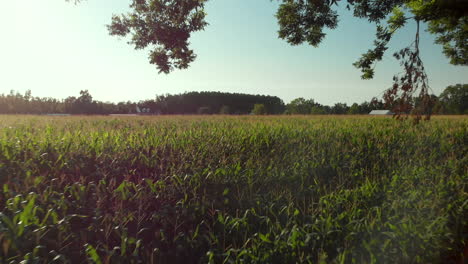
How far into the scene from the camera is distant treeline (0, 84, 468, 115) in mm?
77625

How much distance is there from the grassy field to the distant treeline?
94.1ft

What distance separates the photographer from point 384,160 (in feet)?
27.1

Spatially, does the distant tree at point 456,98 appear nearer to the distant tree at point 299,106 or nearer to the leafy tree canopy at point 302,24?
the distant tree at point 299,106

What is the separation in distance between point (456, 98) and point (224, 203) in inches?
4705

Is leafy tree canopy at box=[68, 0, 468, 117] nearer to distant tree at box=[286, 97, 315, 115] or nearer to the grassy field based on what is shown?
the grassy field

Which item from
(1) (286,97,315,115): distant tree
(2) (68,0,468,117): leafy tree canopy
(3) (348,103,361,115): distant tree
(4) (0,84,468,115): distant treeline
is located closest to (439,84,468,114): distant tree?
(4) (0,84,468,115): distant treeline

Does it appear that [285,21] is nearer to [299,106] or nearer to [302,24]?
[302,24]

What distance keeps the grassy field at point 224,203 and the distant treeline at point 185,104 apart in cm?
2868

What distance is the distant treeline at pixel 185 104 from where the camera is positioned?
77.6 m

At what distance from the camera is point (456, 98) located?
336ft

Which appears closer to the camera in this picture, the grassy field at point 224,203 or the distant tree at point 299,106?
the grassy field at point 224,203

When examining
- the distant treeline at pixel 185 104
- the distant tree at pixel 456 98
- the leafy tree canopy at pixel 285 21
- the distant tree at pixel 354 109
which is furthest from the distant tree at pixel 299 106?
the leafy tree canopy at pixel 285 21

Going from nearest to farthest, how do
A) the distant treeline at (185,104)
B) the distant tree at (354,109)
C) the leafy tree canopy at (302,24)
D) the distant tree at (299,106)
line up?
the leafy tree canopy at (302,24) < the distant treeline at (185,104) < the distant tree at (354,109) < the distant tree at (299,106)

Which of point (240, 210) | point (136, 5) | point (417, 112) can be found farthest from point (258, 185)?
point (136, 5)
